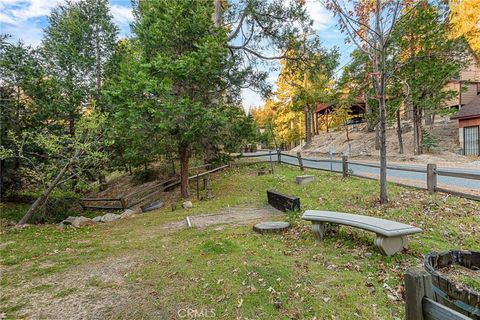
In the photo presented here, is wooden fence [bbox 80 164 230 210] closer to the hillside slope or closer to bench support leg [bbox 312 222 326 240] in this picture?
bench support leg [bbox 312 222 326 240]

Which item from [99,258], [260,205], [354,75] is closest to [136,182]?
[260,205]

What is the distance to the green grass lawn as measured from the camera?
3.56 m

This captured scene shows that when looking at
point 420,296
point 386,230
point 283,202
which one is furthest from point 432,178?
point 420,296

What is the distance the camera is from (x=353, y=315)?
3.23 meters

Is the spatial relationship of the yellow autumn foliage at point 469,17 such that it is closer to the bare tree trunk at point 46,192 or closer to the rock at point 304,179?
the rock at point 304,179

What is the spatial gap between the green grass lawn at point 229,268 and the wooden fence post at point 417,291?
1.43 meters

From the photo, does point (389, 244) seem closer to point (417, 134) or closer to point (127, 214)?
point (127, 214)

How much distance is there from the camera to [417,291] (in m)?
1.94

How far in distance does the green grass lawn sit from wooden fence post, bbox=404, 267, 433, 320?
56.4 inches

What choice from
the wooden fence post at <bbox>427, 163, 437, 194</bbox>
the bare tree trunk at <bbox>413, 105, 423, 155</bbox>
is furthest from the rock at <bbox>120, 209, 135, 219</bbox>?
the bare tree trunk at <bbox>413, 105, 423, 155</bbox>

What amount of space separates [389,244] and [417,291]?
2.79 m

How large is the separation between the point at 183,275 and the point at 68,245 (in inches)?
156

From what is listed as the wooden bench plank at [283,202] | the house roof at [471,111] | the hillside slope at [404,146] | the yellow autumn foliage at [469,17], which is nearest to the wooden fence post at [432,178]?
the wooden bench plank at [283,202]

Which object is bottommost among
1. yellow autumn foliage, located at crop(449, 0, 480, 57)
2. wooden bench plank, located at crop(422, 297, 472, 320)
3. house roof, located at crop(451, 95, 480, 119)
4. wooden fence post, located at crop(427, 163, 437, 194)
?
wooden fence post, located at crop(427, 163, 437, 194)
